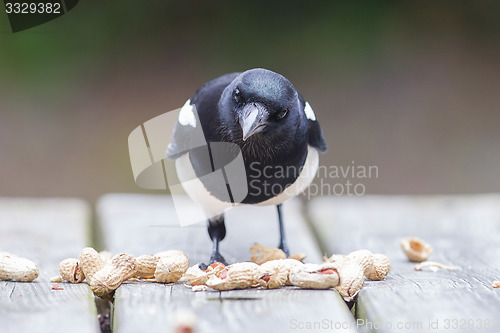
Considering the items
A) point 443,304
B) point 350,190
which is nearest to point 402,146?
point 350,190

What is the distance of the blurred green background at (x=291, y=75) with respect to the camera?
5715 millimetres

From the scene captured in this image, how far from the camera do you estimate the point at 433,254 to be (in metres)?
2.69

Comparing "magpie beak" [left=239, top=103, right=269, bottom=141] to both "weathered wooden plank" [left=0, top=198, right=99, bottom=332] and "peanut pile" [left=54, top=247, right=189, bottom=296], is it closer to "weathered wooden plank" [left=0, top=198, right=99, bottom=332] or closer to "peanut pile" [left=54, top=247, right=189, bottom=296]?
"peanut pile" [left=54, top=247, right=189, bottom=296]

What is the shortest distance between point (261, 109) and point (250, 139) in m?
0.15

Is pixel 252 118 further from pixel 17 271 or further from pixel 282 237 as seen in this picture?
pixel 17 271

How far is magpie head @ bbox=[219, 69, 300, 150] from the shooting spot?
7.68 feet

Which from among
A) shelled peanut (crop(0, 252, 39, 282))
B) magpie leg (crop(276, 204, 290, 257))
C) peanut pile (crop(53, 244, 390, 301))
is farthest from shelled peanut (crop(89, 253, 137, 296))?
magpie leg (crop(276, 204, 290, 257))

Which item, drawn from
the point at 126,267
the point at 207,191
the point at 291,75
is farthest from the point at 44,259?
the point at 291,75

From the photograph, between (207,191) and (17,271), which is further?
(207,191)

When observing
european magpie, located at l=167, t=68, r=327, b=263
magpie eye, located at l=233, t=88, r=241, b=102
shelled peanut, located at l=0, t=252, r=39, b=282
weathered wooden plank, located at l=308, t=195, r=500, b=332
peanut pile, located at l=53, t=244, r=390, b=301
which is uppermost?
magpie eye, located at l=233, t=88, r=241, b=102

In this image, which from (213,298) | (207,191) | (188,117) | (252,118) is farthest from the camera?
(188,117)

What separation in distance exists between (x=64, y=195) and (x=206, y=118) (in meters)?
3.07

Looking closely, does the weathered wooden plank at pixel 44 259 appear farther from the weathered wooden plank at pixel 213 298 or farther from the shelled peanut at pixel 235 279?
the shelled peanut at pixel 235 279

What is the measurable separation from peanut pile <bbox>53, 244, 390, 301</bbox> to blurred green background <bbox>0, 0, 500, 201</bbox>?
343 cm
